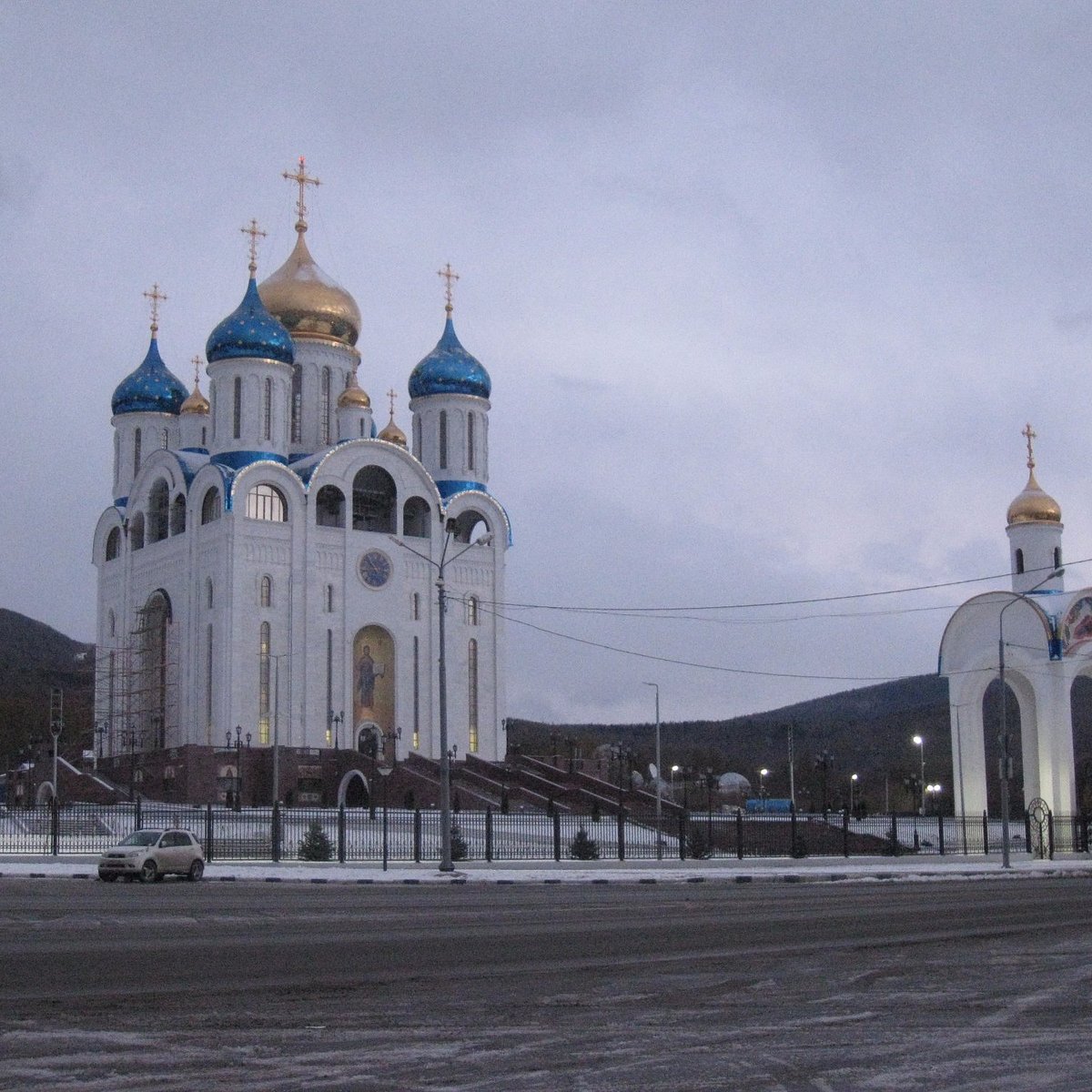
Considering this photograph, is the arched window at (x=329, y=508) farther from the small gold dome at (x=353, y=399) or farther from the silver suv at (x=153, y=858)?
the silver suv at (x=153, y=858)

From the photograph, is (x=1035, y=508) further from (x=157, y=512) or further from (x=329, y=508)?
(x=157, y=512)

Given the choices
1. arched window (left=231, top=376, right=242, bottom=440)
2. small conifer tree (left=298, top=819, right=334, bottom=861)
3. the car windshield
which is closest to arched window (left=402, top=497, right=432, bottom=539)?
arched window (left=231, top=376, right=242, bottom=440)

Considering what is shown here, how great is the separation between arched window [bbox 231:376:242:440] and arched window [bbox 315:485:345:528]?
4066 mm

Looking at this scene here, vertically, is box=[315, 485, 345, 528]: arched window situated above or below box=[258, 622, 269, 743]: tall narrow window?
above

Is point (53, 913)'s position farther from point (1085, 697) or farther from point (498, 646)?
point (1085, 697)

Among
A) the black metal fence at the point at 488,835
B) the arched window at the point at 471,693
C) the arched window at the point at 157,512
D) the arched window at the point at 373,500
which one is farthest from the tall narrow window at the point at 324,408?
the black metal fence at the point at 488,835

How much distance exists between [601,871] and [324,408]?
133ft

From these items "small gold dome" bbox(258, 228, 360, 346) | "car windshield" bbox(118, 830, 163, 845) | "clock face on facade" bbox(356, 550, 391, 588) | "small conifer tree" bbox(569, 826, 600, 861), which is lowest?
"small conifer tree" bbox(569, 826, 600, 861)

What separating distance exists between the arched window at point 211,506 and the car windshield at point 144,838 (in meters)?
33.7

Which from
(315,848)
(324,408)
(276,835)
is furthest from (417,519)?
(276,835)

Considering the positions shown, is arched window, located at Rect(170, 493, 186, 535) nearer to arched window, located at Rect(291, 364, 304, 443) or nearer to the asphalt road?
arched window, located at Rect(291, 364, 304, 443)

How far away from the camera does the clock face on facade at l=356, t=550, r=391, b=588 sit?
62.5m

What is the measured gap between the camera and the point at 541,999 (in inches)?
400

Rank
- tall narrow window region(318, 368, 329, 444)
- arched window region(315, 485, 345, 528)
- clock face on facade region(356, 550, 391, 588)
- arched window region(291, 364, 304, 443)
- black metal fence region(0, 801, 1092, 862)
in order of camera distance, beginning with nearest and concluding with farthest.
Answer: black metal fence region(0, 801, 1092, 862), clock face on facade region(356, 550, 391, 588), arched window region(315, 485, 345, 528), arched window region(291, 364, 304, 443), tall narrow window region(318, 368, 329, 444)
